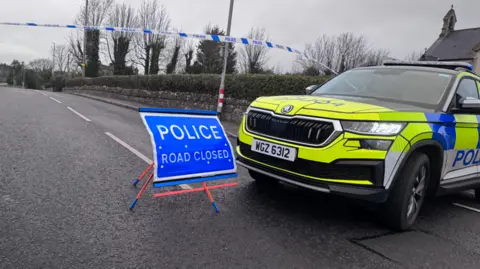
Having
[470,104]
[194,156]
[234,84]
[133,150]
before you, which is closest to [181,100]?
[234,84]

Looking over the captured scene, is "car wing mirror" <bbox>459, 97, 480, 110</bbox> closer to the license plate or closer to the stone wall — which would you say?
→ the license plate

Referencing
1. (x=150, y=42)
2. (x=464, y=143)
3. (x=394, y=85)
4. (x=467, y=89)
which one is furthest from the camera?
(x=150, y=42)

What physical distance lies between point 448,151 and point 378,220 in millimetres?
1246

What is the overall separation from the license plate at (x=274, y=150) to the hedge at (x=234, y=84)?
7340mm

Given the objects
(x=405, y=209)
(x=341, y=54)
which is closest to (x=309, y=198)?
(x=405, y=209)

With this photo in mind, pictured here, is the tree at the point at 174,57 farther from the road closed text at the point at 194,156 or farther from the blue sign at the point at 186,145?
the road closed text at the point at 194,156

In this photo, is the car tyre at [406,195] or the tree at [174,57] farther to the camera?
the tree at [174,57]

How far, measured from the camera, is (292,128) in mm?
3869

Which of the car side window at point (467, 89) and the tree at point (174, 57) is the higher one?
the tree at point (174, 57)

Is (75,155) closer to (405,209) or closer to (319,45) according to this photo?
(405,209)

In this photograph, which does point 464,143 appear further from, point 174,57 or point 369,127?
point 174,57

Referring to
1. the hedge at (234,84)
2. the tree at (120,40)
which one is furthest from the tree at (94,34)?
the hedge at (234,84)

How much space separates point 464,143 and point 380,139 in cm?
189

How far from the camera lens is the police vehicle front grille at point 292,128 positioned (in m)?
3.63
